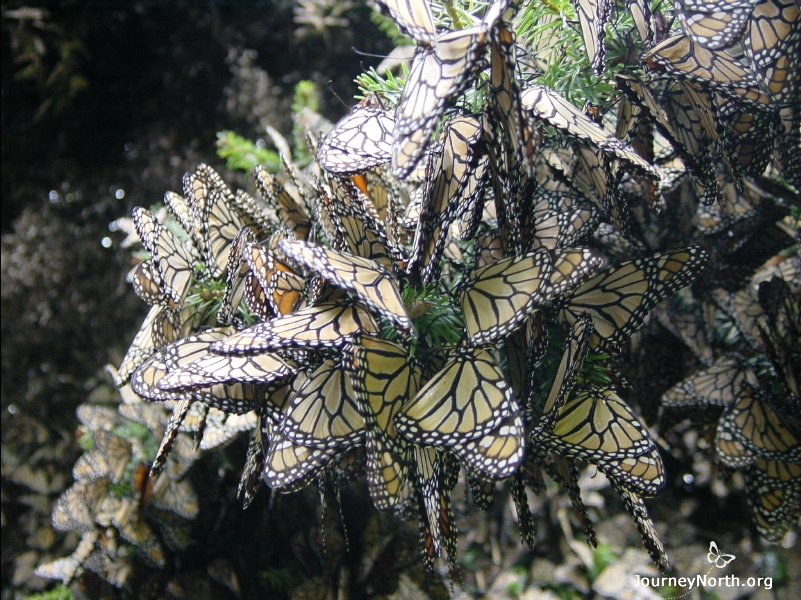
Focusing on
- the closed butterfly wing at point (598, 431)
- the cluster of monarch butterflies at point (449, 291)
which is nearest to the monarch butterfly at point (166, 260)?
the cluster of monarch butterflies at point (449, 291)

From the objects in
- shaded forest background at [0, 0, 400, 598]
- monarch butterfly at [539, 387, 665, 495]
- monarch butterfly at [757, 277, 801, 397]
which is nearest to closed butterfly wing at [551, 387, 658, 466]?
monarch butterfly at [539, 387, 665, 495]

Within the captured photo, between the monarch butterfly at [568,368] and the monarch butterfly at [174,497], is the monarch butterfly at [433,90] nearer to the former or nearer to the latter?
the monarch butterfly at [568,368]

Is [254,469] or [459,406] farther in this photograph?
[254,469]

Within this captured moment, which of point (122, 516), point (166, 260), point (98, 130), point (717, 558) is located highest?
point (98, 130)

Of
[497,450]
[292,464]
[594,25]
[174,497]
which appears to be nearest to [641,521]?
[497,450]

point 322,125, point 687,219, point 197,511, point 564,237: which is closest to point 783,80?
point 564,237

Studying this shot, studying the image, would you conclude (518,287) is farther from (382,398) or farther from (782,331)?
(782,331)

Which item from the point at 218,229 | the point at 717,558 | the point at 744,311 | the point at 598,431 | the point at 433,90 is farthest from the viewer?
the point at 717,558

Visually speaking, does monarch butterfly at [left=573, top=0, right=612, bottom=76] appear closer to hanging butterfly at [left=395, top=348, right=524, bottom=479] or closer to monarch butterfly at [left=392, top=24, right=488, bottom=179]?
monarch butterfly at [left=392, top=24, right=488, bottom=179]
